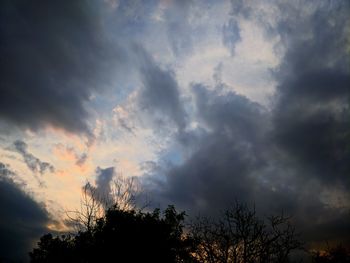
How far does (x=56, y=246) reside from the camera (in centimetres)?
4419

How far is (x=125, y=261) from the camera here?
2811cm

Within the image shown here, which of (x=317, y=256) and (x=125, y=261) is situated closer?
(x=125, y=261)

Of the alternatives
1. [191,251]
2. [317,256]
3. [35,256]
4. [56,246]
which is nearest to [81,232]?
[191,251]

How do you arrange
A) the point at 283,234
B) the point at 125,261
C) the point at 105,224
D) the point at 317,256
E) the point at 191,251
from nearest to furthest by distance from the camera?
the point at 283,234, the point at 125,261, the point at 105,224, the point at 191,251, the point at 317,256

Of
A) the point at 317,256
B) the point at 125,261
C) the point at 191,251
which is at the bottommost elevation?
the point at 125,261

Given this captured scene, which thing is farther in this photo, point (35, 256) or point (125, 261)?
point (35, 256)

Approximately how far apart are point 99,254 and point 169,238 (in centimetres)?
812

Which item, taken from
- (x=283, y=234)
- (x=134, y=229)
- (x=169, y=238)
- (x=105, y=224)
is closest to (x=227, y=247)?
(x=283, y=234)

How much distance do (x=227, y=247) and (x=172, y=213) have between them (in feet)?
30.7

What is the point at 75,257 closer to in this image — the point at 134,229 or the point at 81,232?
the point at 81,232

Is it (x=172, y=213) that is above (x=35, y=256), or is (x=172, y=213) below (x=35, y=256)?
above

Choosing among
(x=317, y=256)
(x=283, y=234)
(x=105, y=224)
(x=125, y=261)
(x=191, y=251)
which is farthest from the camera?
(x=317, y=256)

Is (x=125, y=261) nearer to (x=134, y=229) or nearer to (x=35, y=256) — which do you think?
(x=134, y=229)

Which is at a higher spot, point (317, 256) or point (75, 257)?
point (317, 256)
